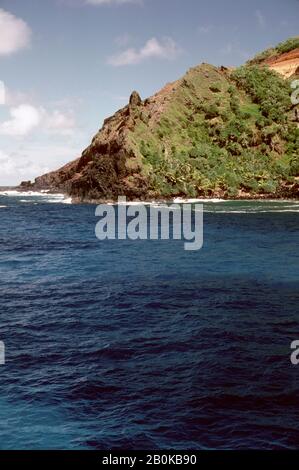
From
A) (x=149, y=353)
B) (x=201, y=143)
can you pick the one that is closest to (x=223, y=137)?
(x=201, y=143)

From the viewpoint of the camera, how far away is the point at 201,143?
477 feet

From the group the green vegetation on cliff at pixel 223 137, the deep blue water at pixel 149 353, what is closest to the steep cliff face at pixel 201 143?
the green vegetation on cliff at pixel 223 137

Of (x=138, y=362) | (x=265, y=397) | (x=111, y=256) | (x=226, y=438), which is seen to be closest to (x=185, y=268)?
(x=111, y=256)

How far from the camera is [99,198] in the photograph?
397 ft

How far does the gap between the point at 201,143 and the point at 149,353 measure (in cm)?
13196

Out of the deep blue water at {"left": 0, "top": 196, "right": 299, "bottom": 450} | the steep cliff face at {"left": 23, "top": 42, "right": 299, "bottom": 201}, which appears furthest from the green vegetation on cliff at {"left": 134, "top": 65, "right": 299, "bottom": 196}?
the deep blue water at {"left": 0, "top": 196, "right": 299, "bottom": 450}

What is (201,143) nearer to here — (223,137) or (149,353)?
(223,137)

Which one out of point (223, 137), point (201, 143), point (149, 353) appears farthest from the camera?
point (223, 137)

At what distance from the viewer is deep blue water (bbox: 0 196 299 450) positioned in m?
13.4

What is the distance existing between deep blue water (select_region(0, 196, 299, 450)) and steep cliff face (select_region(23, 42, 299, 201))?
85.1 metres

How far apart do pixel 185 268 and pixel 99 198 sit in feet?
287

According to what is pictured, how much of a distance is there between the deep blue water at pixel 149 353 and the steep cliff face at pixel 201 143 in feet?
279

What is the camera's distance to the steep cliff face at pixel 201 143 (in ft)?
406
